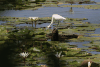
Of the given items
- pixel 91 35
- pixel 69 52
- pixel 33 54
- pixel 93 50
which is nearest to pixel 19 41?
pixel 33 54

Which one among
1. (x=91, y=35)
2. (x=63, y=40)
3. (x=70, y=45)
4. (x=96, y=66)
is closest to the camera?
(x=96, y=66)

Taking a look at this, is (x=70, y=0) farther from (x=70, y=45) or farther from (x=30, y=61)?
(x=30, y=61)

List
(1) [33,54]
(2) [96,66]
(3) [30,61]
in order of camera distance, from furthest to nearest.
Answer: (1) [33,54] → (3) [30,61] → (2) [96,66]

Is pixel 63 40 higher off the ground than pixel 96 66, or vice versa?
pixel 96 66

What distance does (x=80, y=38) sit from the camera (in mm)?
4492

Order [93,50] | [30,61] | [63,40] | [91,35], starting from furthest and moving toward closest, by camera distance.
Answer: [91,35]
[63,40]
[93,50]
[30,61]

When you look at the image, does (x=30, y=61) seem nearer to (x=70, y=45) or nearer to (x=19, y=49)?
(x=19, y=49)

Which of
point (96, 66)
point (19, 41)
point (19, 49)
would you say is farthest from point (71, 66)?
point (19, 41)

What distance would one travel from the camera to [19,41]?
396 cm

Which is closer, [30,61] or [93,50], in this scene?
[30,61]

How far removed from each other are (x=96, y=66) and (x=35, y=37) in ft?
7.74

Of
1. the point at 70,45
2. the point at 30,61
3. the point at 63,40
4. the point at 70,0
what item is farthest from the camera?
the point at 70,0

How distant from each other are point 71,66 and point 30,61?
0.64m

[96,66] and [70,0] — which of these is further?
[70,0]
